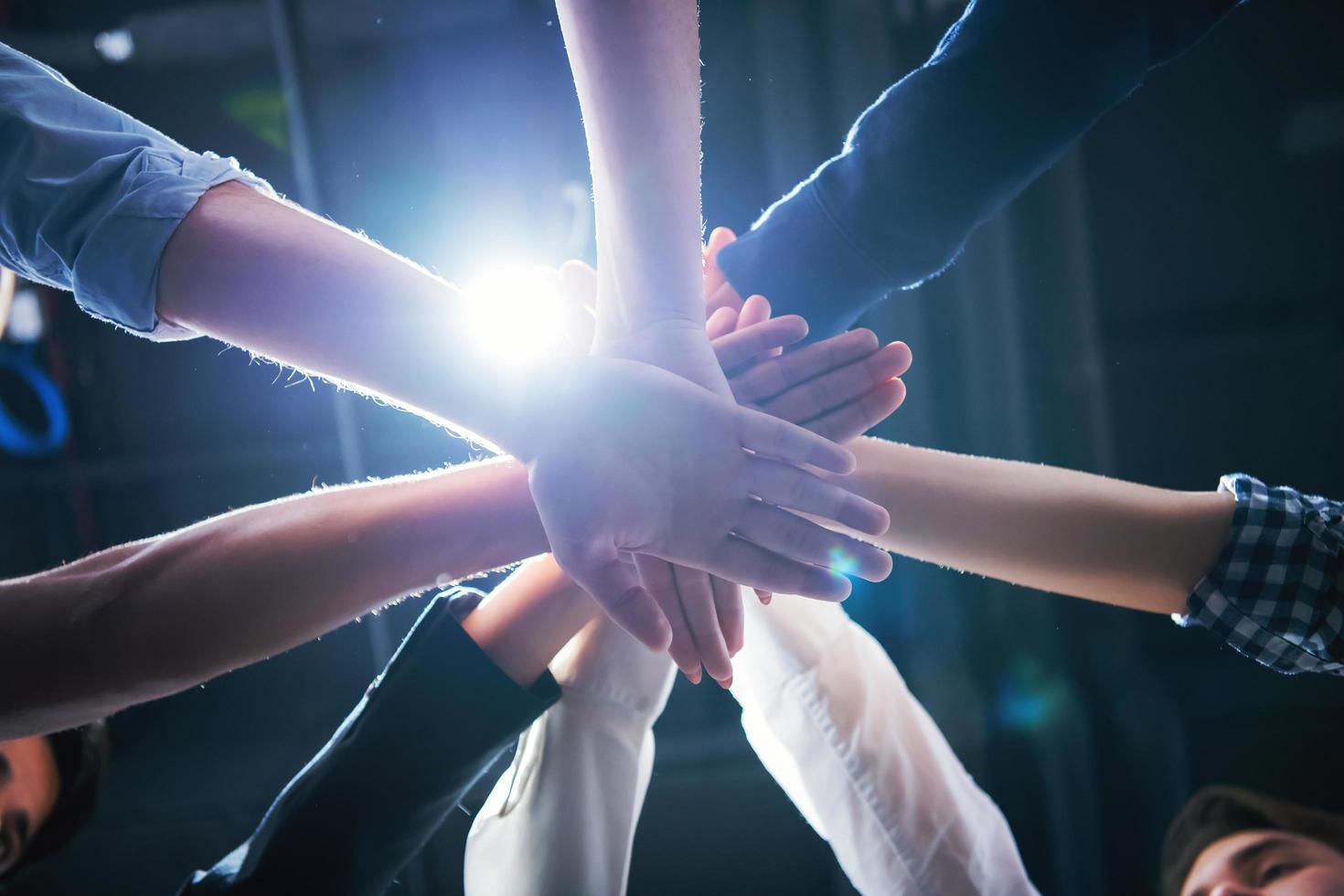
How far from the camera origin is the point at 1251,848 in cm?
85

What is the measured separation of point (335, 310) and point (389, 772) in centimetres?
30

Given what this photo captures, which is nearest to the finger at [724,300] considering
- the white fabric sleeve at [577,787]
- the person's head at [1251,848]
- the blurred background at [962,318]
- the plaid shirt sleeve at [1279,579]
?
the white fabric sleeve at [577,787]

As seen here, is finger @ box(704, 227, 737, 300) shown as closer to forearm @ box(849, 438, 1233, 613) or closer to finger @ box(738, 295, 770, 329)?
finger @ box(738, 295, 770, 329)

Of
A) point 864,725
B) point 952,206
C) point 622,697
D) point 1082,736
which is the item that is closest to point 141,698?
→ point 622,697

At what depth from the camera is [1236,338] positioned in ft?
4.49

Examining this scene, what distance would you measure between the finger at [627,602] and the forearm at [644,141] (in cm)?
22

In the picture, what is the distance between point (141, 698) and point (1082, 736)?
143 centimetres

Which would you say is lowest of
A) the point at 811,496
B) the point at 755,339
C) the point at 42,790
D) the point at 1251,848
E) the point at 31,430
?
the point at 1251,848

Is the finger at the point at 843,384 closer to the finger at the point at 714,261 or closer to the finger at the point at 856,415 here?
the finger at the point at 856,415

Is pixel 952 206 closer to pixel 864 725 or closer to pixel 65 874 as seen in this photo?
pixel 864 725

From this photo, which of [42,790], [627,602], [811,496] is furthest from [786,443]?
[42,790]

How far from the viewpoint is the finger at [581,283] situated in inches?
29.5

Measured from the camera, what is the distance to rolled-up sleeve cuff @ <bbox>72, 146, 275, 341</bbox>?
1.49 feet

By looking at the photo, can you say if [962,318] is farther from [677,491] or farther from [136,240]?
[136,240]
